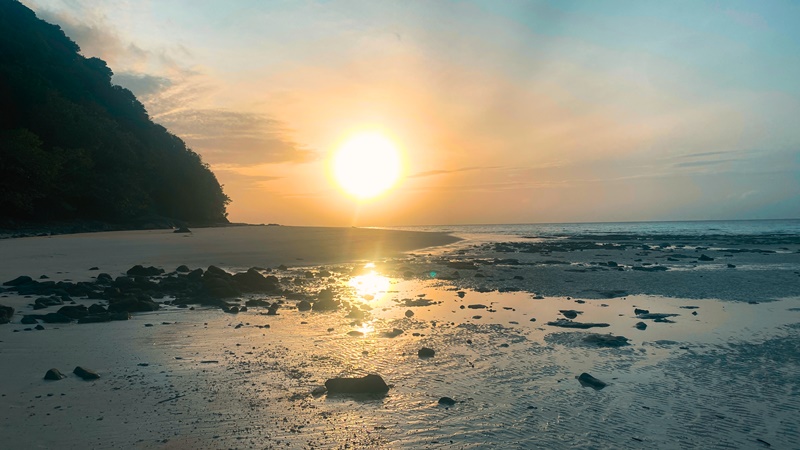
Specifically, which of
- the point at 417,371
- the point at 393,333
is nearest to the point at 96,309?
the point at 393,333

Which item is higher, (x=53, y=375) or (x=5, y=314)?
(x=5, y=314)

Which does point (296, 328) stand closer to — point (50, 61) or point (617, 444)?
point (617, 444)

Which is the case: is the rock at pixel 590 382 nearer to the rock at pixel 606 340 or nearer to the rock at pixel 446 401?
the rock at pixel 446 401

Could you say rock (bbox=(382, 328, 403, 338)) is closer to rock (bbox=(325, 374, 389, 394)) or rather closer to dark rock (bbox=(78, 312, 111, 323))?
rock (bbox=(325, 374, 389, 394))

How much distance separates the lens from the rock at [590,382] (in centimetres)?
761

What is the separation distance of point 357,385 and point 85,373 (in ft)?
13.0

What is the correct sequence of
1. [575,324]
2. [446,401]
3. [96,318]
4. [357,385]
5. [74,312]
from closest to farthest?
[446,401]
[357,385]
[96,318]
[74,312]
[575,324]

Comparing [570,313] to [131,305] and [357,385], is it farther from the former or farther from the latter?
[131,305]

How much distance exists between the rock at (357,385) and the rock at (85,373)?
11.2 feet

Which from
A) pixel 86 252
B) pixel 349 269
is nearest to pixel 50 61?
pixel 86 252

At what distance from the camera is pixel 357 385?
281 inches

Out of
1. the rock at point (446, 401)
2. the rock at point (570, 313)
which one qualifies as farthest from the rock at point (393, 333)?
the rock at point (570, 313)

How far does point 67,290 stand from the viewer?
1503cm

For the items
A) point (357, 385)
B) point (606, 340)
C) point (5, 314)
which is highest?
point (5, 314)
